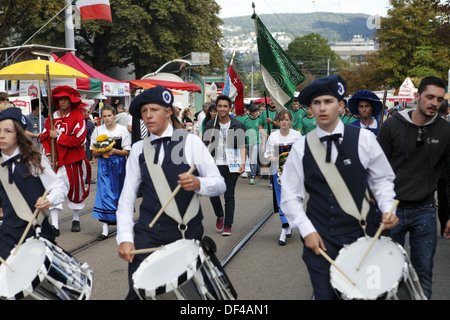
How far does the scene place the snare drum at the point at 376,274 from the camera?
10.5 feet

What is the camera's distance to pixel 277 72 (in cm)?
916

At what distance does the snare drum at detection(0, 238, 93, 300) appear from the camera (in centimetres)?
363

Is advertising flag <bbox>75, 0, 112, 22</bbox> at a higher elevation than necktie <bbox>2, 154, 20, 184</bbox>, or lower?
higher

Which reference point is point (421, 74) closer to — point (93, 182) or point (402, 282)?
point (93, 182)

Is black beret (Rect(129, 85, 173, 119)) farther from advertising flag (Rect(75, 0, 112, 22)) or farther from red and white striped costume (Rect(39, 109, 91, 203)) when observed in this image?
advertising flag (Rect(75, 0, 112, 22))

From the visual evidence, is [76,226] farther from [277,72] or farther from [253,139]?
[253,139]

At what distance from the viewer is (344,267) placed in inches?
134

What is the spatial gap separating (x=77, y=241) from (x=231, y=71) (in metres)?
5.14

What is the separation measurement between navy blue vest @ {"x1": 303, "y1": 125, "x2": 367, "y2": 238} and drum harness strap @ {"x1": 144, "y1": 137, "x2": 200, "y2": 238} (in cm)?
83

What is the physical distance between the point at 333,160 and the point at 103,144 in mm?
5471

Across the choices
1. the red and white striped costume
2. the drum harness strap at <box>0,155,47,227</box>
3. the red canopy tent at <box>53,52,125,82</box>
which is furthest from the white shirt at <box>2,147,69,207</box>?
the red canopy tent at <box>53,52,125,82</box>

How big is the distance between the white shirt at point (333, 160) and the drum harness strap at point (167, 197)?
26.0 inches

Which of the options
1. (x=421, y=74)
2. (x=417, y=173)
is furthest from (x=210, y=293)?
(x=421, y=74)
